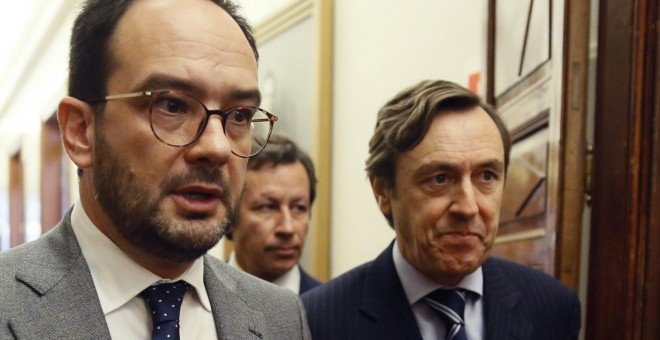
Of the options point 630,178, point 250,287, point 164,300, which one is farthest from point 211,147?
point 630,178

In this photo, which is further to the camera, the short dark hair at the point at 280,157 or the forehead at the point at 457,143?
the short dark hair at the point at 280,157

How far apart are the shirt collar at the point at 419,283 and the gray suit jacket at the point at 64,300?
37 centimetres

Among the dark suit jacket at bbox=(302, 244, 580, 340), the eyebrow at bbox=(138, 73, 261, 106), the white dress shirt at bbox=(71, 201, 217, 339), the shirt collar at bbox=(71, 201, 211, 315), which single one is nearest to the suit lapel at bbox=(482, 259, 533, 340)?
the dark suit jacket at bbox=(302, 244, 580, 340)

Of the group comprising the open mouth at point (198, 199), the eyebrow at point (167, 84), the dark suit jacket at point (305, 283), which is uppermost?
the eyebrow at point (167, 84)

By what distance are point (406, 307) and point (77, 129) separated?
0.89 meters

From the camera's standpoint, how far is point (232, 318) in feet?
4.96

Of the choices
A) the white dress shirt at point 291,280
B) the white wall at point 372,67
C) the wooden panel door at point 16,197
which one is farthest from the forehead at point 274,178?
the wooden panel door at point 16,197

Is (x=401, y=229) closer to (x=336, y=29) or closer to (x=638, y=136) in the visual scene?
(x=638, y=136)

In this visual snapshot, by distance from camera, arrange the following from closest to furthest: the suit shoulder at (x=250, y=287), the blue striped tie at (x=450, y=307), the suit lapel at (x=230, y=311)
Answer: the suit lapel at (x=230, y=311), the suit shoulder at (x=250, y=287), the blue striped tie at (x=450, y=307)

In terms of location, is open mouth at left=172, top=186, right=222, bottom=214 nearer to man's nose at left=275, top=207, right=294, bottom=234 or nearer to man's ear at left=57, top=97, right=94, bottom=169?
man's ear at left=57, top=97, right=94, bottom=169

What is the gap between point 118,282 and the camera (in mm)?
1354

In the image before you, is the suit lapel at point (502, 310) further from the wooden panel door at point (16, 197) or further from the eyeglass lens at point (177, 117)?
the wooden panel door at point (16, 197)

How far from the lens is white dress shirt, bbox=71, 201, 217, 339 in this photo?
133 centimetres

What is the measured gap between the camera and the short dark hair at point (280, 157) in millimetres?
2607
